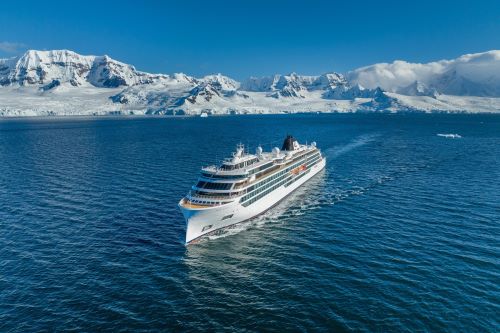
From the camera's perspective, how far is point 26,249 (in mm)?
56062

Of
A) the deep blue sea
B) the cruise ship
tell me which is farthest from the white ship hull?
the deep blue sea

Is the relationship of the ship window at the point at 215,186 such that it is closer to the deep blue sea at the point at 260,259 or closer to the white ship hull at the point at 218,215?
the white ship hull at the point at 218,215

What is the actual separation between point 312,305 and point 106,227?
40.0m

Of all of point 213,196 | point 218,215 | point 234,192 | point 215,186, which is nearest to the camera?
point 218,215

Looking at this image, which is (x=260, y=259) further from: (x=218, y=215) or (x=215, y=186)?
(x=215, y=186)

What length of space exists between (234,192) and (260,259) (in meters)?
16.8

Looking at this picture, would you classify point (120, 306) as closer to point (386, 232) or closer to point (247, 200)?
point (247, 200)

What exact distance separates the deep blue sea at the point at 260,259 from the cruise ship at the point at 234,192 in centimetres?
270

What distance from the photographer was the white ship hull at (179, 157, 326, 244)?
195ft

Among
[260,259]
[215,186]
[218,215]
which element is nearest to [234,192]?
[215,186]

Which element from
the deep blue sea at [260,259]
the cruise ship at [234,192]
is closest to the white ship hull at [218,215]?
the cruise ship at [234,192]

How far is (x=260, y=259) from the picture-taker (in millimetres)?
53031

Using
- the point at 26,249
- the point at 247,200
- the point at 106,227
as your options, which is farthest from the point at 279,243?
the point at 26,249

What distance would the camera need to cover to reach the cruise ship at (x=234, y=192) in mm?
61000
